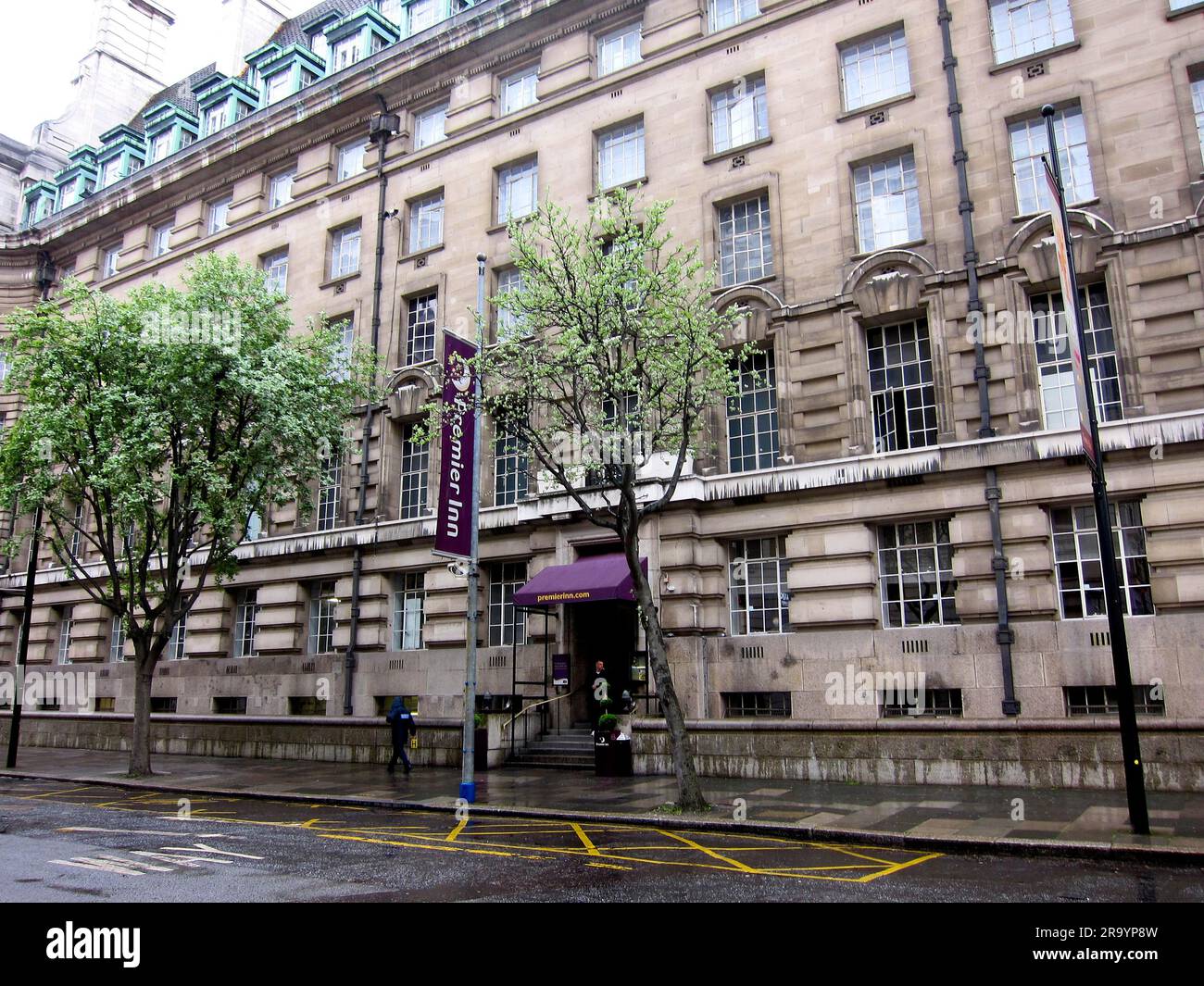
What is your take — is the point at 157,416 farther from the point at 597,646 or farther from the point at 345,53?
the point at 345,53

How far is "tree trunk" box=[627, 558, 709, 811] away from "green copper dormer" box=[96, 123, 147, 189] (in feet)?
130

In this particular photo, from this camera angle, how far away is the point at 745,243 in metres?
23.7

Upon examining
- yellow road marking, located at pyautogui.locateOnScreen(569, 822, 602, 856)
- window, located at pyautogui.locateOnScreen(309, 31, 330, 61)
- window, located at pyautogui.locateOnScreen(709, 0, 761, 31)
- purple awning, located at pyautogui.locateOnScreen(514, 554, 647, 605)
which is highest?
window, located at pyautogui.locateOnScreen(309, 31, 330, 61)

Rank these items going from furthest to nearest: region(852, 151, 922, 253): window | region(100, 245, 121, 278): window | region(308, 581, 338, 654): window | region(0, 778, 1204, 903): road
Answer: region(100, 245, 121, 278): window, region(308, 581, 338, 654): window, region(852, 151, 922, 253): window, region(0, 778, 1204, 903): road

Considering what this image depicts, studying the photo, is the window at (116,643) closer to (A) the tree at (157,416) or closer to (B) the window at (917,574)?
(A) the tree at (157,416)

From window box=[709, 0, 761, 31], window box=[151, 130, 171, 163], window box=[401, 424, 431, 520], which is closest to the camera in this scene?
window box=[709, 0, 761, 31]

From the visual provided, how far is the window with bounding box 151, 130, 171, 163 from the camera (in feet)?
133

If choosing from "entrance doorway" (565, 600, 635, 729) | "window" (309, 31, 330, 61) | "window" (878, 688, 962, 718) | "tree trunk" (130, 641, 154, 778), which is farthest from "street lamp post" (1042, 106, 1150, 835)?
"window" (309, 31, 330, 61)

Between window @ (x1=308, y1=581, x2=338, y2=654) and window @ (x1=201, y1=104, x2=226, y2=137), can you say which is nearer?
window @ (x1=308, y1=581, x2=338, y2=654)

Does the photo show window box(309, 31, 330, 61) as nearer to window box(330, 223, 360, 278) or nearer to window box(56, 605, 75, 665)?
window box(330, 223, 360, 278)

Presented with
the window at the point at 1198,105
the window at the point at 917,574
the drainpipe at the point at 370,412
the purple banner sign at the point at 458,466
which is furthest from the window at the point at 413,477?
the window at the point at 1198,105

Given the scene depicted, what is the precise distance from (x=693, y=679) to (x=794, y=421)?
6787 mm

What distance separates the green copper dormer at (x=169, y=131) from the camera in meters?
40.0

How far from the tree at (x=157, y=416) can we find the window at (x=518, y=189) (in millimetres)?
8455
